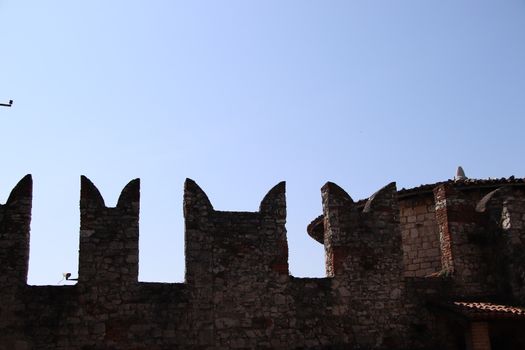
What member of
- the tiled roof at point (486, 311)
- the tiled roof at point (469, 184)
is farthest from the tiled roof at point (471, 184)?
the tiled roof at point (486, 311)

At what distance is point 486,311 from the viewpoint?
13.9 meters

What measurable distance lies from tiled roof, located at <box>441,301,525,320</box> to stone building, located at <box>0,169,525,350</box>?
0.02 metres

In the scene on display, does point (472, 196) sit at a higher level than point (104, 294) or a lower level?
higher

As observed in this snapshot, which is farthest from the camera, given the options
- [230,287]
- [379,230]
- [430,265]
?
[430,265]

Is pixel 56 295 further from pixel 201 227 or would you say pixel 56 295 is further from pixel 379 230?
pixel 379 230

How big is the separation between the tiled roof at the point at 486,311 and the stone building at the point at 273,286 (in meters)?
0.02

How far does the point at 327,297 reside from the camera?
14.4m

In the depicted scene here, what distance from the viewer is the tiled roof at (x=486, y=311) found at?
13883mm

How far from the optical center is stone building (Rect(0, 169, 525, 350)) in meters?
13.3

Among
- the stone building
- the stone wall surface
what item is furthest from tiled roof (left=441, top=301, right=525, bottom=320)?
the stone wall surface

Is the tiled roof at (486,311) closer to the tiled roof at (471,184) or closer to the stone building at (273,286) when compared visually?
the stone building at (273,286)

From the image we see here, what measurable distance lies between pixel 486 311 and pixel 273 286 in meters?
3.71

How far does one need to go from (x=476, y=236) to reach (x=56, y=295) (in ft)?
26.0

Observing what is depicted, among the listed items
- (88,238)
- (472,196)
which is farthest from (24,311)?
(472,196)
